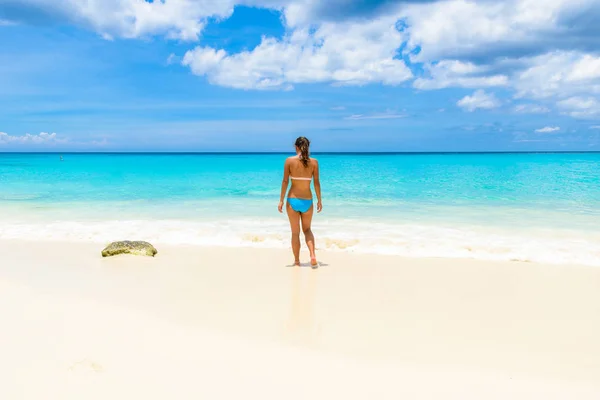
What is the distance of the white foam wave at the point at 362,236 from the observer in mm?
7848

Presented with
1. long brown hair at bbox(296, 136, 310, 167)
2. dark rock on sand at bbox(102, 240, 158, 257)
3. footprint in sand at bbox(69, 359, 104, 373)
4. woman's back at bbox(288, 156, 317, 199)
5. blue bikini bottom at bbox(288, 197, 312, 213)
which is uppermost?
long brown hair at bbox(296, 136, 310, 167)

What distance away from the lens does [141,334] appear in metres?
3.81

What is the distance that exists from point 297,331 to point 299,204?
2.85m

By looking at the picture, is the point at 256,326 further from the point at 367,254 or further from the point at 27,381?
the point at 367,254

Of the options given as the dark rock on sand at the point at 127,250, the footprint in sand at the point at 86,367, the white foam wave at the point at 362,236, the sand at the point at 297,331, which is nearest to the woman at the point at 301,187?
the sand at the point at 297,331

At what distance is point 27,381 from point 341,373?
2.21 metres

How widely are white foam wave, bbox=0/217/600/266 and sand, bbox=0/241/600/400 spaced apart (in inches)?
52.6

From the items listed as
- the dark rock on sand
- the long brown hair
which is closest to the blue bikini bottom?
the long brown hair

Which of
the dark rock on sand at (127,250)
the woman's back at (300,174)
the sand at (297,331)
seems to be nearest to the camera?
the sand at (297,331)

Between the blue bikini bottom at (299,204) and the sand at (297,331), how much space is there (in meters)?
0.90

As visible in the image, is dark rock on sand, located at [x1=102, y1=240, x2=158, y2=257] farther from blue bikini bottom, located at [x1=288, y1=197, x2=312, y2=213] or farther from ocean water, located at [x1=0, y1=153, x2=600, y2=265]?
blue bikini bottom, located at [x1=288, y1=197, x2=312, y2=213]

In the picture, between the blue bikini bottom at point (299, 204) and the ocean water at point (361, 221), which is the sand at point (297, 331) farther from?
the ocean water at point (361, 221)

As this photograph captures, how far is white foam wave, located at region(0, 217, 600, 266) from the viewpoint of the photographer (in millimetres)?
7848

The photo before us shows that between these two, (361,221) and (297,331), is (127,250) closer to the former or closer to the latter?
(297,331)
